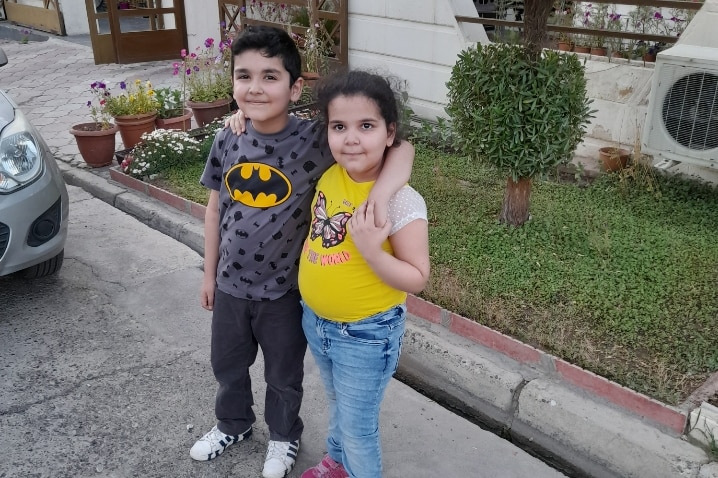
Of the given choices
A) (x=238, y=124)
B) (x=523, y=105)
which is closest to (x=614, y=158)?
(x=523, y=105)

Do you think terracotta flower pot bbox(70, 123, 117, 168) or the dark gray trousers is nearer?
the dark gray trousers

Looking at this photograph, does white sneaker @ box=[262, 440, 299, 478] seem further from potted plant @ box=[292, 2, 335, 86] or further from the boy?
potted plant @ box=[292, 2, 335, 86]

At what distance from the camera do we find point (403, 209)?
194 cm

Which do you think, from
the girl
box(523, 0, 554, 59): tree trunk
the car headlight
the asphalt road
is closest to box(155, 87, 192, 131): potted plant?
the asphalt road

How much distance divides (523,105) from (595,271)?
40.9 inches

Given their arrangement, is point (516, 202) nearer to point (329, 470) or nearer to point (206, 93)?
point (329, 470)

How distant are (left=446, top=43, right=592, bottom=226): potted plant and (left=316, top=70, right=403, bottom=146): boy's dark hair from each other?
2051mm

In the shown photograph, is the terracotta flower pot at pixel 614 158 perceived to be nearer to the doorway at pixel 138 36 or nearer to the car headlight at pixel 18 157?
the car headlight at pixel 18 157

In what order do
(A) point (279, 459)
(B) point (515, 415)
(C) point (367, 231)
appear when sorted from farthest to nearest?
(B) point (515, 415) < (A) point (279, 459) < (C) point (367, 231)

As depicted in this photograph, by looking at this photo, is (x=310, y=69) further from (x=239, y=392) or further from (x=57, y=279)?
(x=239, y=392)

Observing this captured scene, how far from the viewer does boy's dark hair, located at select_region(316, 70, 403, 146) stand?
1.93m

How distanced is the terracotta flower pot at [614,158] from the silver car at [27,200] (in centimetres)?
384

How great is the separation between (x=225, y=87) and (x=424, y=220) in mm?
5616

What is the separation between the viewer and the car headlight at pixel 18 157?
3.54 meters
